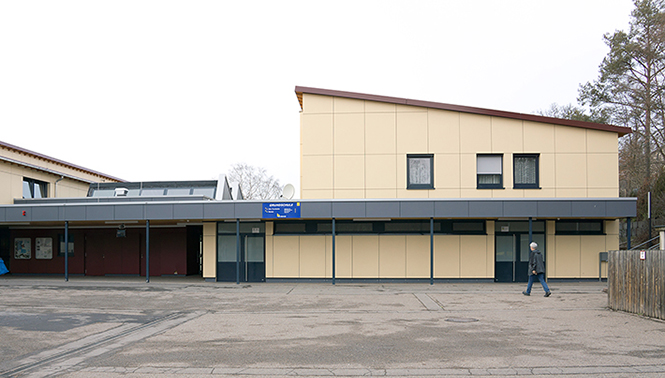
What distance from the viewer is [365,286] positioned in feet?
62.0

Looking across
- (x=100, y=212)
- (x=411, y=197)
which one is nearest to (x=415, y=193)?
(x=411, y=197)

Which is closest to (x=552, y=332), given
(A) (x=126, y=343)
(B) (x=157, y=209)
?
(A) (x=126, y=343)

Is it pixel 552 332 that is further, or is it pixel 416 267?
pixel 416 267

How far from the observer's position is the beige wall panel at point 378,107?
20578 mm

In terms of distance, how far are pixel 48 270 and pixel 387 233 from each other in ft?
53.8

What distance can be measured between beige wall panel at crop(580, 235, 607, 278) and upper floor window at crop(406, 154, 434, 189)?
635 cm

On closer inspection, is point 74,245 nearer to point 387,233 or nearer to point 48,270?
point 48,270

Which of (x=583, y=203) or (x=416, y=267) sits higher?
(x=583, y=203)

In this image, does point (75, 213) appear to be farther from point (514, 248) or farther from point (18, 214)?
point (514, 248)

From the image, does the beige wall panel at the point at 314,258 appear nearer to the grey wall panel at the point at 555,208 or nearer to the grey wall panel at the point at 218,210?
the grey wall panel at the point at 218,210

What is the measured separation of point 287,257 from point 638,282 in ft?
40.4

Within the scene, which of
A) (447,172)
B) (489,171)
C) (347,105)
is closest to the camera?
(447,172)

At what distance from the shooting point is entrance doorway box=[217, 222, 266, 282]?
2058 cm

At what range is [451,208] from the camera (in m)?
18.7
